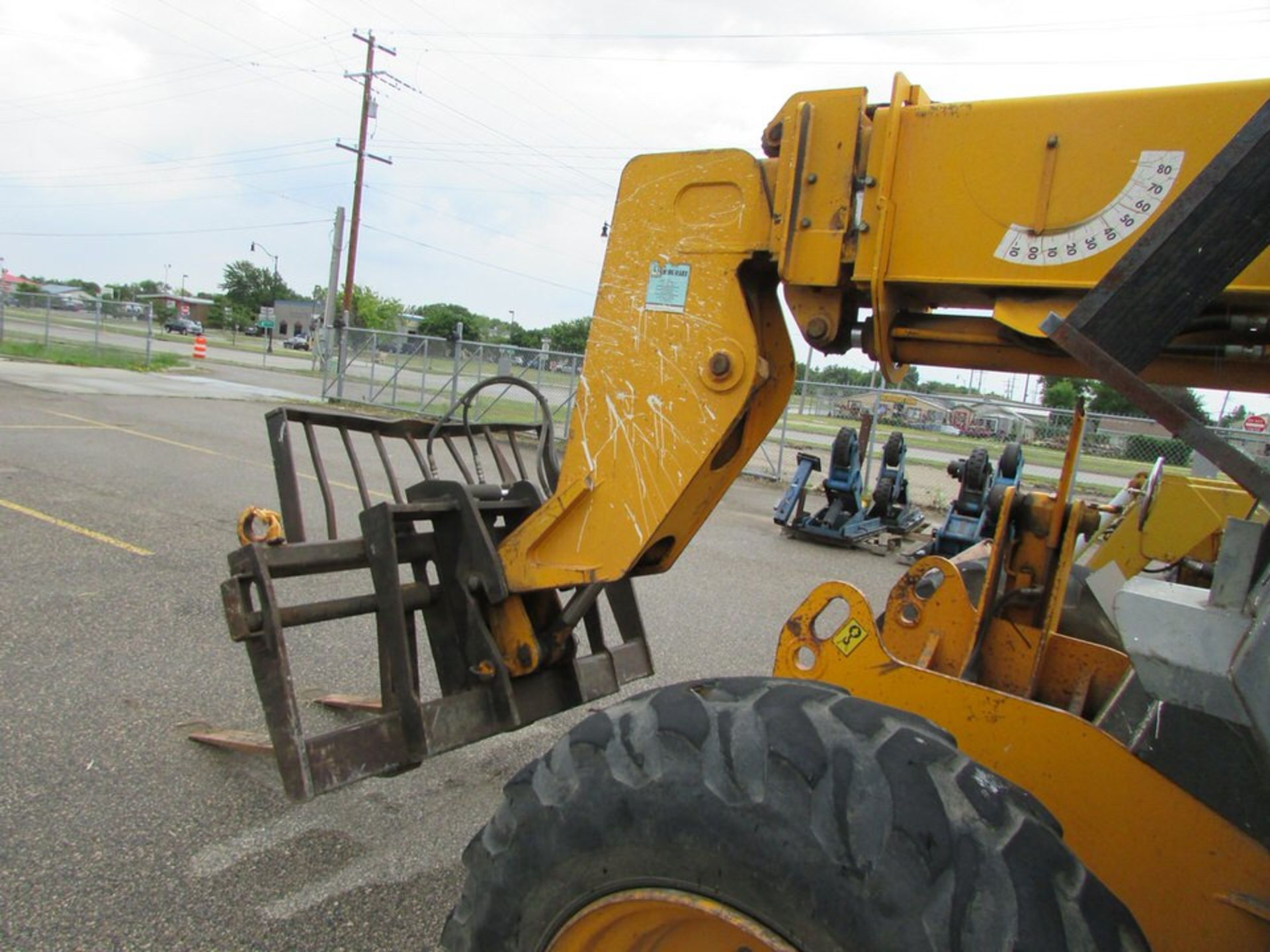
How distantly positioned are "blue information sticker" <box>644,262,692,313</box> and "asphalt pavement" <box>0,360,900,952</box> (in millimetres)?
2111

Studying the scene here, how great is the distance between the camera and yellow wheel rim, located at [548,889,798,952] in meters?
1.65

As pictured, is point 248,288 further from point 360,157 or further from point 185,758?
point 185,758

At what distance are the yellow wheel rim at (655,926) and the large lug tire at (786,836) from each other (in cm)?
1

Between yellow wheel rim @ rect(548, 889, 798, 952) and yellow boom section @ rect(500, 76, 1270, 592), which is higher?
yellow boom section @ rect(500, 76, 1270, 592)

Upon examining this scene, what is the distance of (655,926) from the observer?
5.94 feet

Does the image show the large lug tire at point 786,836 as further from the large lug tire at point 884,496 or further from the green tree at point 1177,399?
the large lug tire at point 884,496

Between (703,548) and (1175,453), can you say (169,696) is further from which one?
(1175,453)

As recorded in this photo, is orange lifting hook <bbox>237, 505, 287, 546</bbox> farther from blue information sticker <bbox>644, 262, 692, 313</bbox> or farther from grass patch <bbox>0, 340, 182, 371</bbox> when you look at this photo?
grass patch <bbox>0, 340, 182, 371</bbox>

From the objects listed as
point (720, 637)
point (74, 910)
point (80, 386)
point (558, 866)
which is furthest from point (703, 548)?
point (80, 386)

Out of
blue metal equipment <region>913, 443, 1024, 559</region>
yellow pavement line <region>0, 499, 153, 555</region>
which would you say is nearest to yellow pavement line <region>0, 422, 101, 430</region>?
yellow pavement line <region>0, 499, 153, 555</region>

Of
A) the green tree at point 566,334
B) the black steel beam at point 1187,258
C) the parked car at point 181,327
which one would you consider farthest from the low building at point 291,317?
the black steel beam at point 1187,258

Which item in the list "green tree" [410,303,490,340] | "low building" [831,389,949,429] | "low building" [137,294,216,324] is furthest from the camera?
"low building" [137,294,216,324]

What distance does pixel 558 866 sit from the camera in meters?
1.80

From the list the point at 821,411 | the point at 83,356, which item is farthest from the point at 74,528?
the point at 83,356
